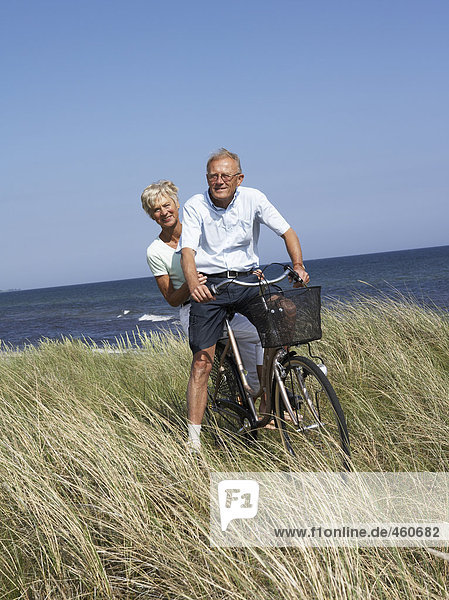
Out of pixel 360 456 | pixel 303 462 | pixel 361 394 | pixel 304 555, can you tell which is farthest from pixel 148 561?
pixel 361 394

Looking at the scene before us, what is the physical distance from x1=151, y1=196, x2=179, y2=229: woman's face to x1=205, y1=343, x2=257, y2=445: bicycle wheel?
99 centimetres

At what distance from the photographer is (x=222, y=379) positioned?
427 centimetres

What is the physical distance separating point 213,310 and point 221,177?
891mm

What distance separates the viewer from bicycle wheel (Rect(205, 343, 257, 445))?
156 inches

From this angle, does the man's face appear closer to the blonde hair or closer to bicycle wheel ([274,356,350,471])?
the blonde hair

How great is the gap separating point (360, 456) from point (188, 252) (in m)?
1.65

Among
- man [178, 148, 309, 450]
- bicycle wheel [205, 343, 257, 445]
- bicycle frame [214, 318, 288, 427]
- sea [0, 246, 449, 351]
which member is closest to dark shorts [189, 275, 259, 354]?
man [178, 148, 309, 450]

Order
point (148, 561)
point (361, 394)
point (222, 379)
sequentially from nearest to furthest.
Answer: point (148, 561) → point (222, 379) → point (361, 394)

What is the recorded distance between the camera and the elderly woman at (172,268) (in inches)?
157

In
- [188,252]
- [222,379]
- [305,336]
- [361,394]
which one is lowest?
[361,394]

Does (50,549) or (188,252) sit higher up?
(188,252)

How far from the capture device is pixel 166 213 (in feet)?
13.4

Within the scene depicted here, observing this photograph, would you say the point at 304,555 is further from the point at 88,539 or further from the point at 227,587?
the point at 88,539

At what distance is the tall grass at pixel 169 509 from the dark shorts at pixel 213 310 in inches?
27.8
